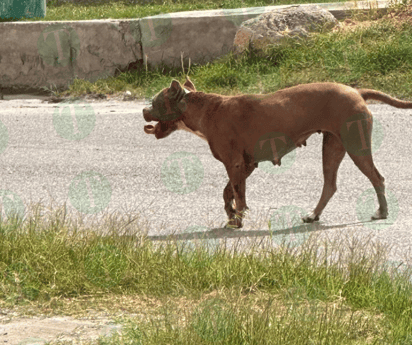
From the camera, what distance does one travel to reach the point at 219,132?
525 cm

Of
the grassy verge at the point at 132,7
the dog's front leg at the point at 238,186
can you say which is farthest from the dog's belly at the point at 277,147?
the grassy verge at the point at 132,7

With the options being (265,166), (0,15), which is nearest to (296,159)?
(265,166)

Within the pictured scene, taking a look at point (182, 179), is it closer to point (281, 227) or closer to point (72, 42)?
point (281, 227)

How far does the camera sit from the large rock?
1001 centimetres

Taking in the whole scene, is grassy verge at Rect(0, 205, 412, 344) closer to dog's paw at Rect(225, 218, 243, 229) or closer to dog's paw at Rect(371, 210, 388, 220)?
dog's paw at Rect(225, 218, 243, 229)

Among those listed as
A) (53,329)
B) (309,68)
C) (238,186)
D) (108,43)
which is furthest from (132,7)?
(53,329)

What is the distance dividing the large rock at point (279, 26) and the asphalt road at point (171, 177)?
2.00 m

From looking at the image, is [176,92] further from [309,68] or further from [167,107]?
[309,68]

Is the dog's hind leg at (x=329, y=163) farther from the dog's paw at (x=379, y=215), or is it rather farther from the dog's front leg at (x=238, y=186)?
the dog's front leg at (x=238, y=186)

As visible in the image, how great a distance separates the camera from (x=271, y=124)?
5.20m

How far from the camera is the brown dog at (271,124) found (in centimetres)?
512

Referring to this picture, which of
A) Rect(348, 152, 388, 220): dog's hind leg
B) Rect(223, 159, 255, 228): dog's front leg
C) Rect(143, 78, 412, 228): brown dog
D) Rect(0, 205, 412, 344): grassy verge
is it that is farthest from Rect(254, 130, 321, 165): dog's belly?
Rect(0, 205, 412, 344): grassy verge

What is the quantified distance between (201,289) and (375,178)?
1984mm

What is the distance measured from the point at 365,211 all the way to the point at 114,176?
7.70 ft
